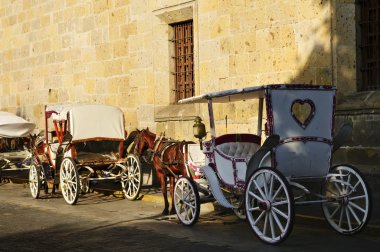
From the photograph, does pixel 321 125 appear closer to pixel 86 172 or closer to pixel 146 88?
pixel 86 172

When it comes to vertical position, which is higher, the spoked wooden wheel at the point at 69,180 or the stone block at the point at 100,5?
the stone block at the point at 100,5

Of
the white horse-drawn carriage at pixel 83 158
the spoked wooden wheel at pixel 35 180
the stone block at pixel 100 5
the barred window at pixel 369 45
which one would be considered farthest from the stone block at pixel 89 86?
the barred window at pixel 369 45

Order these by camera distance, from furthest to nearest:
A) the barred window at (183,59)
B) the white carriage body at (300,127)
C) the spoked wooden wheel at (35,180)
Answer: the barred window at (183,59)
the spoked wooden wheel at (35,180)
the white carriage body at (300,127)

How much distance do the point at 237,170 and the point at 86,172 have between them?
560 centimetres

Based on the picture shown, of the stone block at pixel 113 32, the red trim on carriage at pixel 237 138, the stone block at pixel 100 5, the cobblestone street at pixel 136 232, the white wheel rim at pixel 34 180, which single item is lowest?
the cobblestone street at pixel 136 232

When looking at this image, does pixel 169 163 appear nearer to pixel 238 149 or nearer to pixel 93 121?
pixel 238 149

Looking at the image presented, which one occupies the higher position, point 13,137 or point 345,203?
point 13,137

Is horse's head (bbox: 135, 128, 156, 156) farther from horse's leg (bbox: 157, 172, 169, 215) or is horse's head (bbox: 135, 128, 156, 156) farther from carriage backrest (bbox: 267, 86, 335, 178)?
carriage backrest (bbox: 267, 86, 335, 178)

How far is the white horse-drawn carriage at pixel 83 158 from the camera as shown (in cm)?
1288

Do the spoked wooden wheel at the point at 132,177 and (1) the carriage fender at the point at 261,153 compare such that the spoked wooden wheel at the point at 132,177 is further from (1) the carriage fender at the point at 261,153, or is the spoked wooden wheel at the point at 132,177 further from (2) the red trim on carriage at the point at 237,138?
(1) the carriage fender at the point at 261,153

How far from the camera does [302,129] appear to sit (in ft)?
28.1

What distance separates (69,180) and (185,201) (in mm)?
3610

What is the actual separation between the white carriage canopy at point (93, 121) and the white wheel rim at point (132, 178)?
2.46 feet

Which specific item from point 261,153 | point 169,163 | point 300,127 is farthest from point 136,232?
point 300,127
